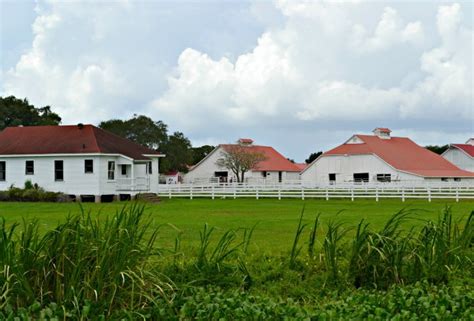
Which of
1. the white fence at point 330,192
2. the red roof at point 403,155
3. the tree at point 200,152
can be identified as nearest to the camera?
the white fence at point 330,192

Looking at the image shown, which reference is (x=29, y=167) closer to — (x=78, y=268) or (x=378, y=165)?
(x=378, y=165)

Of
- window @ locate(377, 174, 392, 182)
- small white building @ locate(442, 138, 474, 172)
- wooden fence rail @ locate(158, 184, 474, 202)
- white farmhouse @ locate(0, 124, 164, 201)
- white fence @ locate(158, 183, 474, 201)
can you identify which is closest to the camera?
wooden fence rail @ locate(158, 184, 474, 202)

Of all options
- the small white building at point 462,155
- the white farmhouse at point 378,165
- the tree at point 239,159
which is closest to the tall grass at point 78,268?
the white farmhouse at point 378,165

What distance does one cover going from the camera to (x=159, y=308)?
6766 mm

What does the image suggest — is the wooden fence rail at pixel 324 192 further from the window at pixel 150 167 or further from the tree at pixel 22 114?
the tree at pixel 22 114

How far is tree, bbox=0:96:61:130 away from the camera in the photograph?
64.8m

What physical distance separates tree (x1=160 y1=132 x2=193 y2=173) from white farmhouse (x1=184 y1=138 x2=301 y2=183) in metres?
1.73

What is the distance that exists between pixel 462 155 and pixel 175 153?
2901cm

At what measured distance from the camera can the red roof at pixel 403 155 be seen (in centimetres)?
5488

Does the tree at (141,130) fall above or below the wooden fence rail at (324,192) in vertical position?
above

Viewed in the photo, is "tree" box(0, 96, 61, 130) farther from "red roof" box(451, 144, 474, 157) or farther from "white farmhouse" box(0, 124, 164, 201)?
"red roof" box(451, 144, 474, 157)

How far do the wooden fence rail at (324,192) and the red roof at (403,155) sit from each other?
501 inches

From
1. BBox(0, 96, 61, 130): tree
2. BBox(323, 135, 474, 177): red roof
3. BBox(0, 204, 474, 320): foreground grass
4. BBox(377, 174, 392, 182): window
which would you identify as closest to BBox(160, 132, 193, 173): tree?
BBox(0, 96, 61, 130): tree

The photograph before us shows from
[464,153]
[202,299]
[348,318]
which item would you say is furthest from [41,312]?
[464,153]
